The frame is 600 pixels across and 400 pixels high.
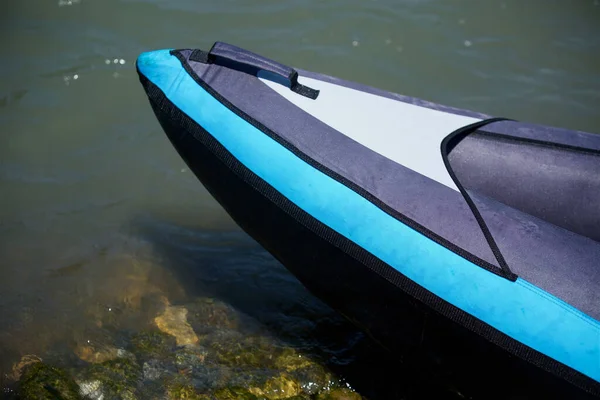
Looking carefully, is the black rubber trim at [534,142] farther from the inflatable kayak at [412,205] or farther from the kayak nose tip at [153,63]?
the kayak nose tip at [153,63]

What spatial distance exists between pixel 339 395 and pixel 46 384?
106 centimetres

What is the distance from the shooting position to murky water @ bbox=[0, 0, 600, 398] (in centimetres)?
274

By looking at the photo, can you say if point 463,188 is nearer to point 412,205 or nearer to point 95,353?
point 412,205

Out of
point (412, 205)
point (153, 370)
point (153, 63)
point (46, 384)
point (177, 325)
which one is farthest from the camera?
point (177, 325)

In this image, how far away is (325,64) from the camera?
4305mm

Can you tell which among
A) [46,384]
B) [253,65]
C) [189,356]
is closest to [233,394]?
[189,356]

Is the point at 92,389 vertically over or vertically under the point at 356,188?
under

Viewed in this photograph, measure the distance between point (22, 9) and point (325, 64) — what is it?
2.10 metres

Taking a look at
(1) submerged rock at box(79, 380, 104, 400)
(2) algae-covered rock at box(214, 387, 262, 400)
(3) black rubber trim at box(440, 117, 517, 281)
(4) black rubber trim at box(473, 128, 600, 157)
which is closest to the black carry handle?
(3) black rubber trim at box(440, 117, 517, 281)

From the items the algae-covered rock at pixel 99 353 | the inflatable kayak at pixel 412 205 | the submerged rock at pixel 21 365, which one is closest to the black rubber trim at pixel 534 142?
the inflatable kayak at pixel 412 205

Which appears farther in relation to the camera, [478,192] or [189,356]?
[189,356]

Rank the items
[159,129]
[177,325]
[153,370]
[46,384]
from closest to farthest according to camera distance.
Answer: [46,384] → [153,370] → [177,325] → [159,129]

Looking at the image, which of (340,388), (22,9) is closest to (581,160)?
(340,388)

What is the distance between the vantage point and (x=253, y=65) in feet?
7.97
